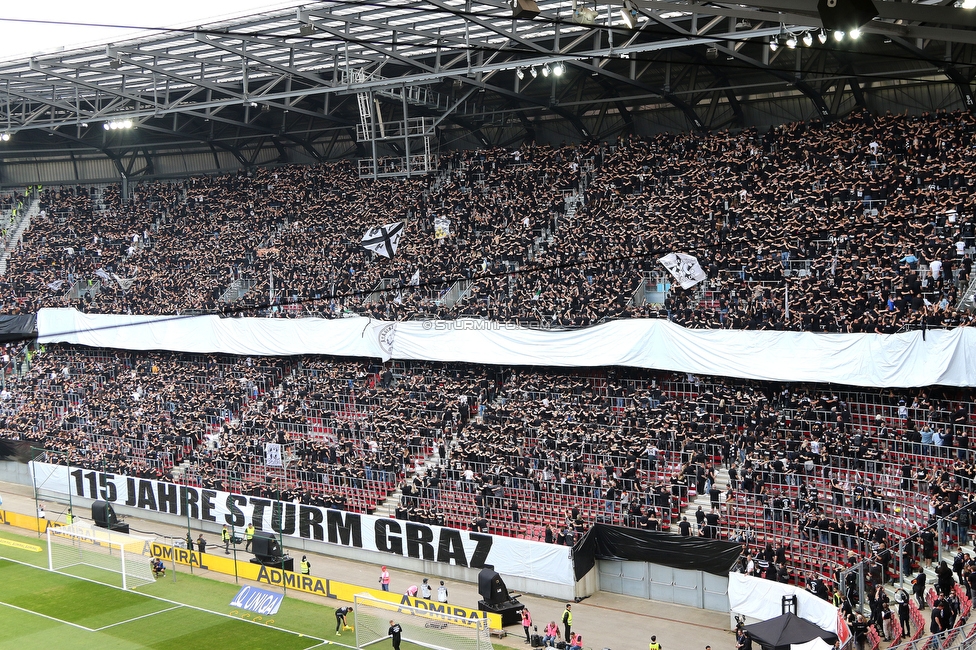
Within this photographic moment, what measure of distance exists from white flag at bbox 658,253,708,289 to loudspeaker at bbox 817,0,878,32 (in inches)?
859

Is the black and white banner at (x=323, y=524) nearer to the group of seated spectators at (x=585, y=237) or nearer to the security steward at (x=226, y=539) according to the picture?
the security steward at (x=226, y=539)

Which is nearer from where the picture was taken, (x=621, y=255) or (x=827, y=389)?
(x=827, y=389)

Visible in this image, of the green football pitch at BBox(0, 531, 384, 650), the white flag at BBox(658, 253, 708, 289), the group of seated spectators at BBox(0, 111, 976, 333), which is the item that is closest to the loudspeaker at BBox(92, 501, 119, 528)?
the green football pitch at BBox(0, 531, 384, 650)

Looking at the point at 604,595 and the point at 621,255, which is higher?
the point at 621,255

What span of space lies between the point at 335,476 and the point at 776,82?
21205mm

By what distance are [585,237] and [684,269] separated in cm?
495

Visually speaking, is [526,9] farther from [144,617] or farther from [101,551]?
[101,551]

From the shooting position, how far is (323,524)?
35750 millimetres

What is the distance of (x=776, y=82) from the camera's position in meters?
36.6

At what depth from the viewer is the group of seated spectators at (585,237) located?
30219 millimetres

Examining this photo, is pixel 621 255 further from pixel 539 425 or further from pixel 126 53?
pixel 126 53

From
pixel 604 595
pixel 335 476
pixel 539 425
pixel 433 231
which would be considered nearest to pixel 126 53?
pixel 433 231

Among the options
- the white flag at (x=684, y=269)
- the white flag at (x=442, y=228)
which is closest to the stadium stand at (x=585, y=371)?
the white flag at (x=442, y=228)

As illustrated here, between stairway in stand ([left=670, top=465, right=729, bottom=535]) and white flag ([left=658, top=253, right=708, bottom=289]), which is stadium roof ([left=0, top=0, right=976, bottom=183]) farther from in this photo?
stairway in stand ([left=670, top=465, right=729, bottom=535])
